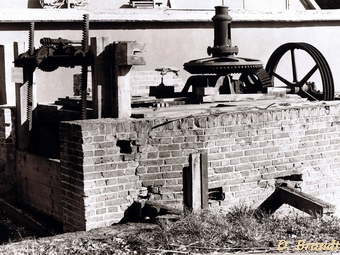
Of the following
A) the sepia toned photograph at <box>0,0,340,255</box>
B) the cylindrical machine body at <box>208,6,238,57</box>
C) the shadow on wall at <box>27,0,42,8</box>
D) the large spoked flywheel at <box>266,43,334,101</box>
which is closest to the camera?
the sepia toned photograph at <box>0,0,340,255</box>

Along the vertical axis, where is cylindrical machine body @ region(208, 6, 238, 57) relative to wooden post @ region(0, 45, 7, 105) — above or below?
above

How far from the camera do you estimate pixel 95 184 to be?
22.8 ft

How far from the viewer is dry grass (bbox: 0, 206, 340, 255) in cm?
594

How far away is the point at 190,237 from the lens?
609 cm

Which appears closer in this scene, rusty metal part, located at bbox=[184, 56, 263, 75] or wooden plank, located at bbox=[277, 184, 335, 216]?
wooden plank, located at bbox=[277, 184, 335, 216]

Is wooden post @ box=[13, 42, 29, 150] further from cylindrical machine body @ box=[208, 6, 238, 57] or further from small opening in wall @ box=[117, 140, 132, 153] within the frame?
cylindrical machine body @ box=[208, 6, 238, 57]

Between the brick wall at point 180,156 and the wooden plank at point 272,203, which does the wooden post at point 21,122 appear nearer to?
the brick wall at point 180,156

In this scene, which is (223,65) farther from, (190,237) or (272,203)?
(190,237)

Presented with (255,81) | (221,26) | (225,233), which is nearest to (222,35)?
(221,26)

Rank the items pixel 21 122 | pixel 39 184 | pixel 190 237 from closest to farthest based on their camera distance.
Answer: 1. pixel 190 237
2. pixel 39 184
3. pixel 21 122

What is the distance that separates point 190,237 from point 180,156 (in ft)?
4.75

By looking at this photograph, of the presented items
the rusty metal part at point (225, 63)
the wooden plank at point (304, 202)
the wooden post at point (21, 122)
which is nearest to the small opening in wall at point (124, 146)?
the wooden plank at point (304, 202)

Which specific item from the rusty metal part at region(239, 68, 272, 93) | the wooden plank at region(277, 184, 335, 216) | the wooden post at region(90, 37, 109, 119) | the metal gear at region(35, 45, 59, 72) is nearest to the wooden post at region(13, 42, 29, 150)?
the metal gear at region(35, 45, 59, 72)

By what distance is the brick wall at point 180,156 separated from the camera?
696 cm
